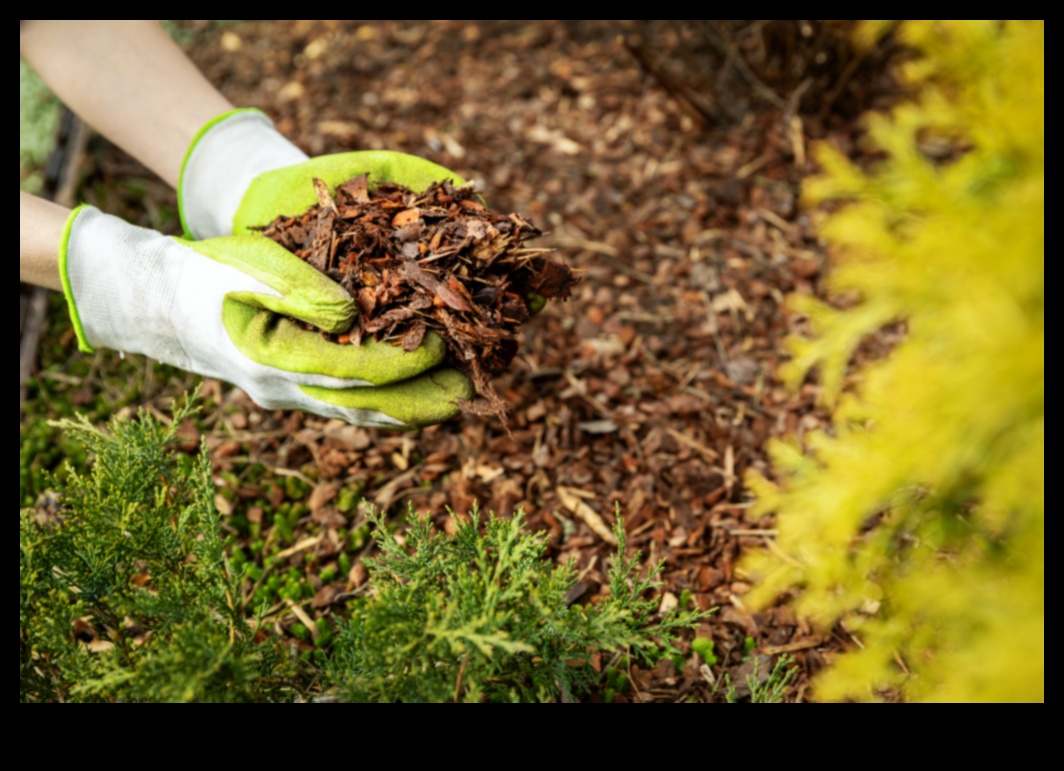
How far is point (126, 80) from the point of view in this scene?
111 inches

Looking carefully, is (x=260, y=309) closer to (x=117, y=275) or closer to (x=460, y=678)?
(x=117, y=275)

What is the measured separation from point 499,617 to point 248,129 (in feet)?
7.55

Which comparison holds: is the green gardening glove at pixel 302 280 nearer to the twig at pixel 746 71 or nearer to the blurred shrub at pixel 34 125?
the blurred shrub at pixel 34 125

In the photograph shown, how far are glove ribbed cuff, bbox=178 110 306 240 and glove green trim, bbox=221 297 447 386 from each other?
78 cm

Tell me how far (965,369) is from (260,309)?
1.99 metres

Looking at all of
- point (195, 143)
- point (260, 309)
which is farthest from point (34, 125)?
point (260, 309)

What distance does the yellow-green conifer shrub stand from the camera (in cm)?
126

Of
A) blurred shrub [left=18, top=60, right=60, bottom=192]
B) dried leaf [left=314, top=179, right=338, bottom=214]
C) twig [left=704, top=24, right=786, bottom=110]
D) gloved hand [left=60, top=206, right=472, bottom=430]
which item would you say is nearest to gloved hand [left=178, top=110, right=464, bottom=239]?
dried leaf [left=314, top=179, right=338, bottom=214]

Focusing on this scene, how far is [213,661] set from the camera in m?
1.70

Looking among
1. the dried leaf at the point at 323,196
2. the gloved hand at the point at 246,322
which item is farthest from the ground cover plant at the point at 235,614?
the dried leaf at the point at 323,196

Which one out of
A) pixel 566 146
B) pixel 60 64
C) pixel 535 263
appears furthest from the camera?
pixel 566 146

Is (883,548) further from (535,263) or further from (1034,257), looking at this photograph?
(535,263)

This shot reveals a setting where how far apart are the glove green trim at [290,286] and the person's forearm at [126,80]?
0.97m
